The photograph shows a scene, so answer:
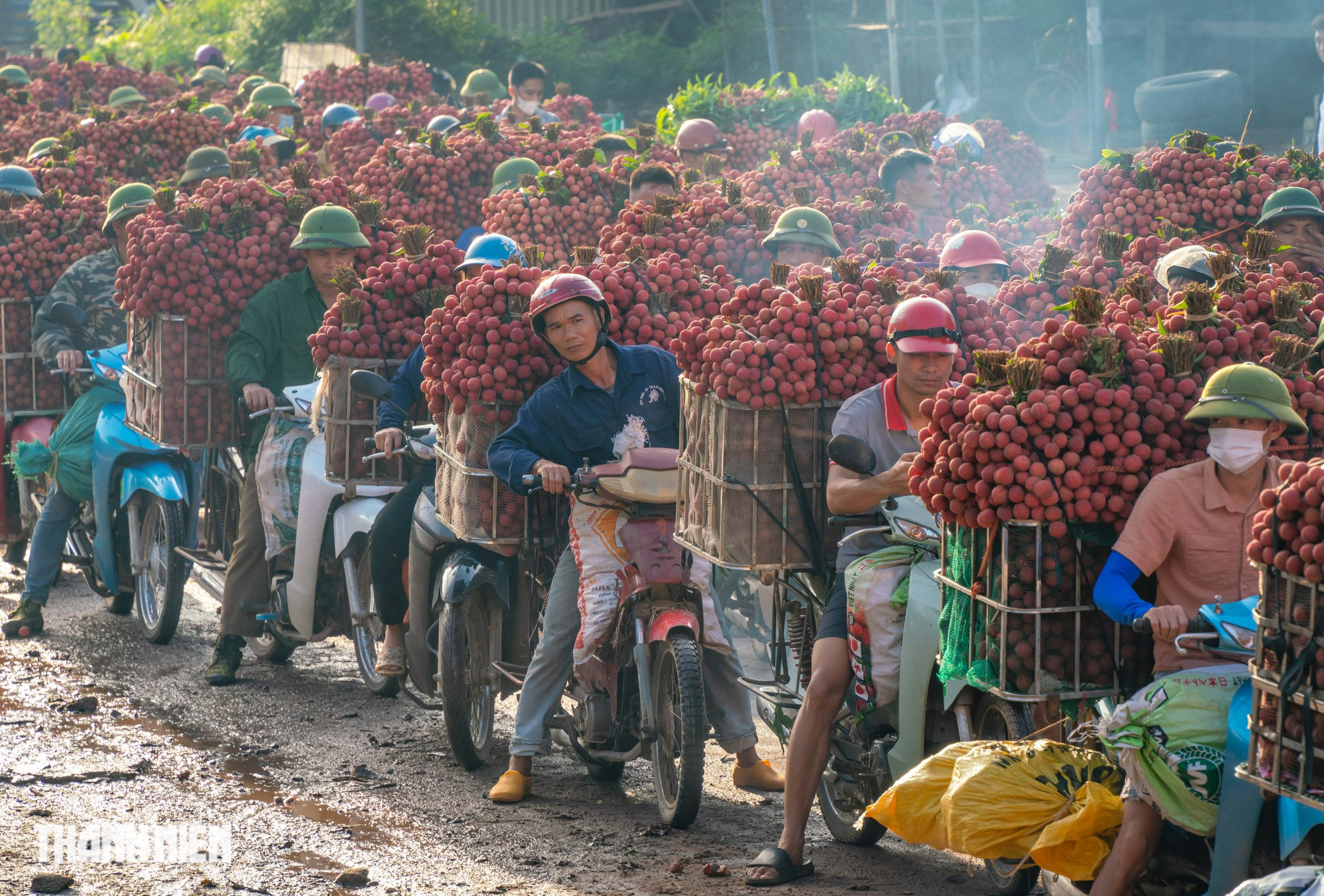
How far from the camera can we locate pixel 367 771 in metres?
6.13

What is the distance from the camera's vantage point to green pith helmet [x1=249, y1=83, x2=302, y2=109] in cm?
1659

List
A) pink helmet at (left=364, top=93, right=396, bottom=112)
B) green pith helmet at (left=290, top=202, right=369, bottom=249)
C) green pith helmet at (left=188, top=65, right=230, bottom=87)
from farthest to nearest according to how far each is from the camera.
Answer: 1. green pith helmet at (left=188, top=65, right=230, bottom=87)
2. pink helmet at (left=364, top=93, right=396, bottom=112)
3. green pith helmet at (left=290, top=202, right=369, bottom=249)

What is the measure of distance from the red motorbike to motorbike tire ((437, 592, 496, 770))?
0.62m

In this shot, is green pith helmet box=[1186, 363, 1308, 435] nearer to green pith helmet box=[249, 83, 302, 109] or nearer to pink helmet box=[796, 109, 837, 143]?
pink helmet box=[796, 109, 837, 143]

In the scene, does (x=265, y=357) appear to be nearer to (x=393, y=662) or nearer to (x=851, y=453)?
(x=393, y=662)

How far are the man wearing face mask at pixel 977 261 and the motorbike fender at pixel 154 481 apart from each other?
4180 mm

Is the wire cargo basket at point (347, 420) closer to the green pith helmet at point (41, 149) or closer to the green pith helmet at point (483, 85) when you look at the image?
the green pith helmet at point (41, 149)

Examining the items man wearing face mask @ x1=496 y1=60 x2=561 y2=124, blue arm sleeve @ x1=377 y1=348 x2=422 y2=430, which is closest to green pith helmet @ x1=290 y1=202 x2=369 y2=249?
blue arm sleeve @ x1=377 y1=348 x2=422 y2=430

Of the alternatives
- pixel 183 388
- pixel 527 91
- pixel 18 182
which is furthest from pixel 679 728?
pixel 527 91

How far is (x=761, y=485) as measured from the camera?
505cm

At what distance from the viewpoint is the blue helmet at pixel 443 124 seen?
12.5 meters

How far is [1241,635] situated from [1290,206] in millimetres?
4451

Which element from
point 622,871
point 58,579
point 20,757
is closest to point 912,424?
point 622,871

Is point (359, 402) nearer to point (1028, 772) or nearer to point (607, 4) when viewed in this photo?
point (1028, 772)
